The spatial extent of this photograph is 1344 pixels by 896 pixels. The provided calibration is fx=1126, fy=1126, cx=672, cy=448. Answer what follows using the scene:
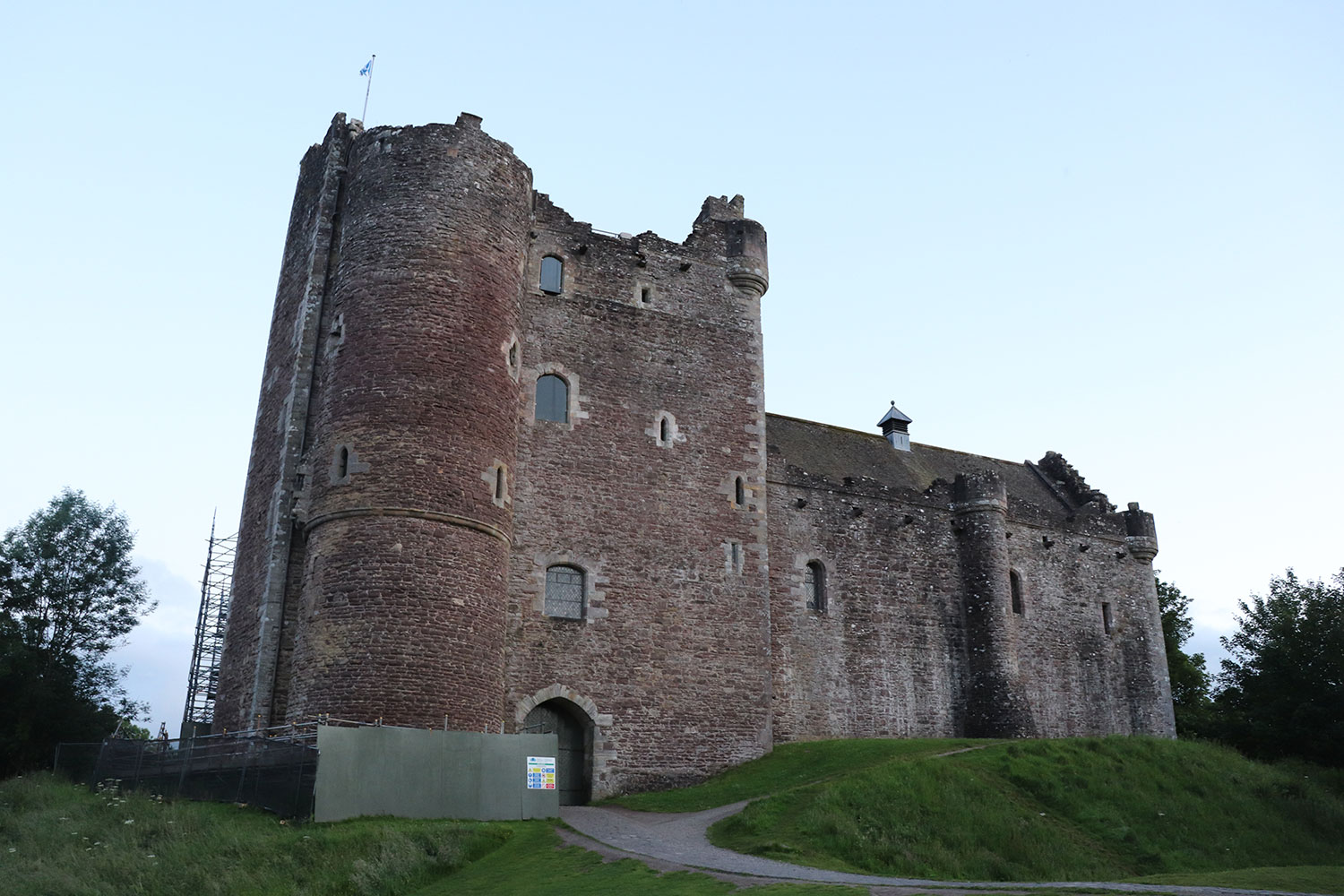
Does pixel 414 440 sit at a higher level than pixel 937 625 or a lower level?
higher

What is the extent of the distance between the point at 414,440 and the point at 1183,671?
35.5 metres

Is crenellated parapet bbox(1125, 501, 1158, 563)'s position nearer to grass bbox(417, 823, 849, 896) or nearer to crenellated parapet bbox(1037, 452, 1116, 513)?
crenellated parapet bbox(1037, 452, 1116, 513)

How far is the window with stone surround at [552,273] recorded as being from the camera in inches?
1137

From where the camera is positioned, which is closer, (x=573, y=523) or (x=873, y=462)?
(x=573, y=523)

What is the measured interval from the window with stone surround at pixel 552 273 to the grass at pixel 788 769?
12.7 metres

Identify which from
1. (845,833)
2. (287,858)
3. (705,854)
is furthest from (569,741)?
(287,858)

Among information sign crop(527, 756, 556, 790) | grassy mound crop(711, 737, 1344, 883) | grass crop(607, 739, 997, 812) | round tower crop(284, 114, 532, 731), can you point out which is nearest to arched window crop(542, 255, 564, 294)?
round tower crop(284, 114, 532, 731)

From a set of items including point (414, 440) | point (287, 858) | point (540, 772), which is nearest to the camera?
point (287, 858)

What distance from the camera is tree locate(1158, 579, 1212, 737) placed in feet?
132

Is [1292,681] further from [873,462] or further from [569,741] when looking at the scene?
[569,741]

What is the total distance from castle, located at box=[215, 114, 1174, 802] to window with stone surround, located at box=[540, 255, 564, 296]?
0.08 meters

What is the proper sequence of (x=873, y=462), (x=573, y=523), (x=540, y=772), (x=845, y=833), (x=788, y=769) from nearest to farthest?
(x=845, y=833) → (x=540, y=772) → (x=788, y=769) → (x=573, y=523) → (x=873, y=462)

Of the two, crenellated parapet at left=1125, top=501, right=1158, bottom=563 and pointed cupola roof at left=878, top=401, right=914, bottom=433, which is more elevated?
pointed cupola roof at left=878, top=401, right=914, bottom=433

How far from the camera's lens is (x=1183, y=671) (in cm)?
4578
